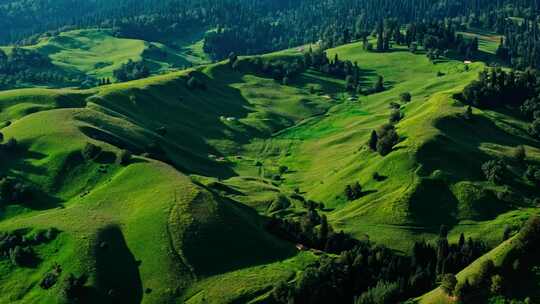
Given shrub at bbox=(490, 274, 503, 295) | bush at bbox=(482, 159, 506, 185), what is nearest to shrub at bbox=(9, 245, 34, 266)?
shrub at bbox=(490, 274, 503, 295)

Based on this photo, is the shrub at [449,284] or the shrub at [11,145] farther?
the shrub at [11,145]

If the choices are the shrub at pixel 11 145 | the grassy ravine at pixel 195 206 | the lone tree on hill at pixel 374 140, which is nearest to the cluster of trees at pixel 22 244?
the grassy ravine at pixel 195 206

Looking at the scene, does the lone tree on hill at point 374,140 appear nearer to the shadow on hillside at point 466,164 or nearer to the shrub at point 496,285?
the shadow on hillside at point 466,164

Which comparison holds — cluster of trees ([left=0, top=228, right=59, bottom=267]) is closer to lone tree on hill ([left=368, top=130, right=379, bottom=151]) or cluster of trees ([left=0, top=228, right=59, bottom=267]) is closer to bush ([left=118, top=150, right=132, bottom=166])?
bush ([left=118, top=150, right=132, bottom=166])

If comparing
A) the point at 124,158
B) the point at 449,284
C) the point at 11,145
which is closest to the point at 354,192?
the point at 124,158

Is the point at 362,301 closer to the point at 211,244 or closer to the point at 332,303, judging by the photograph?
the point at 332,303

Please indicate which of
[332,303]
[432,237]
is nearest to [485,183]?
[432,237]
